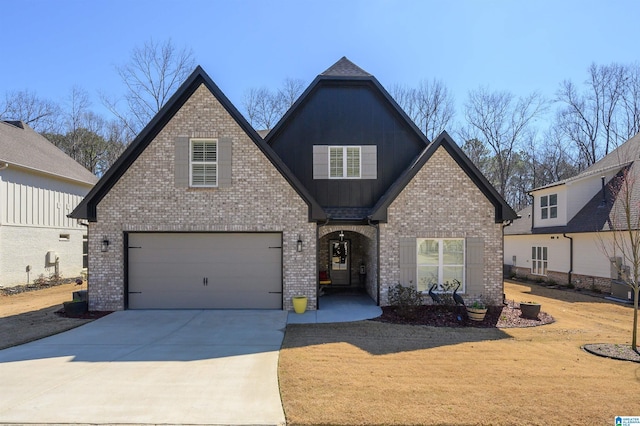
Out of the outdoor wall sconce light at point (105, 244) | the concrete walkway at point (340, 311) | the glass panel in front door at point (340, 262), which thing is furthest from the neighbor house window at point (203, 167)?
the glass panel in front door at point (340, 262)

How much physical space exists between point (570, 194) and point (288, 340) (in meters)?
17.2

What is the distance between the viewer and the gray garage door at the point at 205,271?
11.6 metres

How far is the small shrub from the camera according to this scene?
36.6 ft

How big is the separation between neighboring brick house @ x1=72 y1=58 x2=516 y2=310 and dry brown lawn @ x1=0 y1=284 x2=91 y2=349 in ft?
4.38

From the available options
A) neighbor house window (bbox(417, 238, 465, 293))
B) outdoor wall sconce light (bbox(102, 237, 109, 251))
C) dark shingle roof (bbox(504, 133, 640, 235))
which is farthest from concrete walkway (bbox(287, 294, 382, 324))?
dark shingle roof (bbox(504, 133, 640, 235))

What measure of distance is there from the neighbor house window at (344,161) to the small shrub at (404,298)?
14.8ft

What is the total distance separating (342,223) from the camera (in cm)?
1280

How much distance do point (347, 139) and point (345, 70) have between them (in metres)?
3.01

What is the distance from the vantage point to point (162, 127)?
454 inches

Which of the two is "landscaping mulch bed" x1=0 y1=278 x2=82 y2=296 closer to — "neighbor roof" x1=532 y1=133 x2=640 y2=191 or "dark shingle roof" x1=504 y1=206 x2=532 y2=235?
"dark shingle roof" x1=504 y1=206 x2=532 y2=235

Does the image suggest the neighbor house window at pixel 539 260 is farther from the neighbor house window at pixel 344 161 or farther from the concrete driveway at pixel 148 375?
the concrete driveway at pixel 148 375

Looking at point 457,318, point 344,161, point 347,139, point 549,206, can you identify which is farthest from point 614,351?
point 549,206

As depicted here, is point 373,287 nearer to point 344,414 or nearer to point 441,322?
point 441,322

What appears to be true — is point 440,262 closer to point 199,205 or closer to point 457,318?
point 457,318
